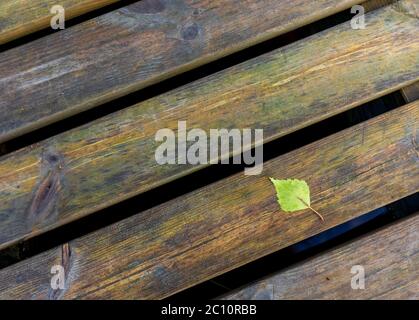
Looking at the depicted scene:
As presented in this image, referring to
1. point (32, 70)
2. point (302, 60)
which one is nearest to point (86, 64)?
point (32, 70)

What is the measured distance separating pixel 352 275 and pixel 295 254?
0.70ft

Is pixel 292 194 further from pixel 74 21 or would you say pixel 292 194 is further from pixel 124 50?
pixel 74 21

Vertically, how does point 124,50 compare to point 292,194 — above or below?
above

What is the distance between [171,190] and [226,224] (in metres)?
0.26

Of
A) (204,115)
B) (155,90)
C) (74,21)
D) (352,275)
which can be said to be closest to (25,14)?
(74,21)

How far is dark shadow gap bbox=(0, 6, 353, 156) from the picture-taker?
1.59 metres

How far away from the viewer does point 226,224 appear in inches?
55.5

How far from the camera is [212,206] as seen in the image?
4.66 ft

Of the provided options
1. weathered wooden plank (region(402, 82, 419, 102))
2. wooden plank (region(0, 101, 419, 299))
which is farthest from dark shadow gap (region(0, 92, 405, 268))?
wooden plank (region(0, 101, 419, 299))

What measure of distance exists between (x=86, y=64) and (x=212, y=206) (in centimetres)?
53

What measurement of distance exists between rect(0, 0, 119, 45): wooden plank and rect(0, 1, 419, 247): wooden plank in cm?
34

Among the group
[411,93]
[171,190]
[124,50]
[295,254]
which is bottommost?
[295,254]

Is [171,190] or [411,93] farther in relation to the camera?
[171,190]

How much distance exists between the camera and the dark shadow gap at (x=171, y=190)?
1.54 meters
